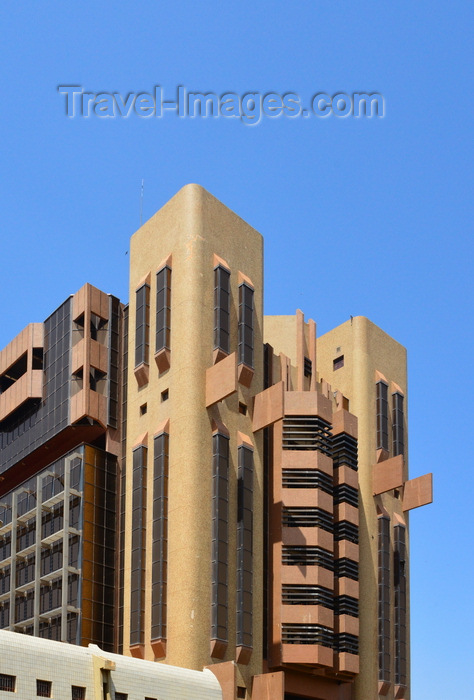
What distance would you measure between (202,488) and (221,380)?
7.13m

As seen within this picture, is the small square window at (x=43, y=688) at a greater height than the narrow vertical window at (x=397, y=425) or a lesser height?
lesser

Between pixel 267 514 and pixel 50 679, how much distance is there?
25.1 meters

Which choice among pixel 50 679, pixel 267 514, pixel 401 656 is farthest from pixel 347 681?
pixel 50 679

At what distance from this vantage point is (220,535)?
7338 cm

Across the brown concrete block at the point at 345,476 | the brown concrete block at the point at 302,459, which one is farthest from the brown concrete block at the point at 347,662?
the brown concrete block at the point at 302,459

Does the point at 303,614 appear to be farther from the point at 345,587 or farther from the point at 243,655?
the point at 243,655

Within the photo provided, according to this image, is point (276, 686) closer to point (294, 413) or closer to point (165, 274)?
point (294, 413)

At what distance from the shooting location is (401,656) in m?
92.2

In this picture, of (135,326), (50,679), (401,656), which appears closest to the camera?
(50,679)

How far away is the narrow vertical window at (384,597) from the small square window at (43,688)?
35786 millimetres

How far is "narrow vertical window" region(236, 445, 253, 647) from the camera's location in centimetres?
7338

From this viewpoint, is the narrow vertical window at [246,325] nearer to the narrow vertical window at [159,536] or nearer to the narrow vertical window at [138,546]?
the narrow vertical window at [159,536]

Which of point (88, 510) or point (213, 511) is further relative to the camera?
point (88, 510)

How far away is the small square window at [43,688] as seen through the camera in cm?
6003
